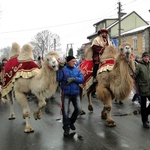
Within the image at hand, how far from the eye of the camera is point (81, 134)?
22.3 feet

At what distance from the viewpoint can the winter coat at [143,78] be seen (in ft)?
24.1

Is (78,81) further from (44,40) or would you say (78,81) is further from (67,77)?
(44,40)

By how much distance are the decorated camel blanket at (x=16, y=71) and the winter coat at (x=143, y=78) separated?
257 cm

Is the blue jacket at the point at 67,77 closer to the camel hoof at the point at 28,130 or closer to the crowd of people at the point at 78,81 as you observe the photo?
the crowd of people at the point at 78,81

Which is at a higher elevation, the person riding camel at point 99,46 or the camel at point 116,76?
the person riding camel at point 99,46

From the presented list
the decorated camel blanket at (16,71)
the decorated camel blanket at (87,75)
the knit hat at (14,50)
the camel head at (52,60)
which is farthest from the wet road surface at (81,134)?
the knit hat at (14,50)

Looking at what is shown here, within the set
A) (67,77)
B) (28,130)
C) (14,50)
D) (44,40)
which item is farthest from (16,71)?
(44,40)

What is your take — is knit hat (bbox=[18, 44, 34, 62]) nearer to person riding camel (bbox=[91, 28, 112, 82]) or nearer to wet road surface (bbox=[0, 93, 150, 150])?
wet road surface (bbox=[0, 93, 150, 150])

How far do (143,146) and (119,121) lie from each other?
2270 millimetres

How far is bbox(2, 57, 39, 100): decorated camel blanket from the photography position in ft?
24.0

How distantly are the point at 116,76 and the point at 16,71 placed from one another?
8.40 ft

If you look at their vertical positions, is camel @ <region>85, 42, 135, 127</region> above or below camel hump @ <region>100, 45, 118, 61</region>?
below

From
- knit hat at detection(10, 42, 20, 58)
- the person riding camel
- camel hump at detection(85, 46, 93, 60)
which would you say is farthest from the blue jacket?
knit hat at detection(10, 42, 20, 58)

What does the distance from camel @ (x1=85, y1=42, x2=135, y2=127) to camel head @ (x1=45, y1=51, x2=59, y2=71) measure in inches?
65.3
